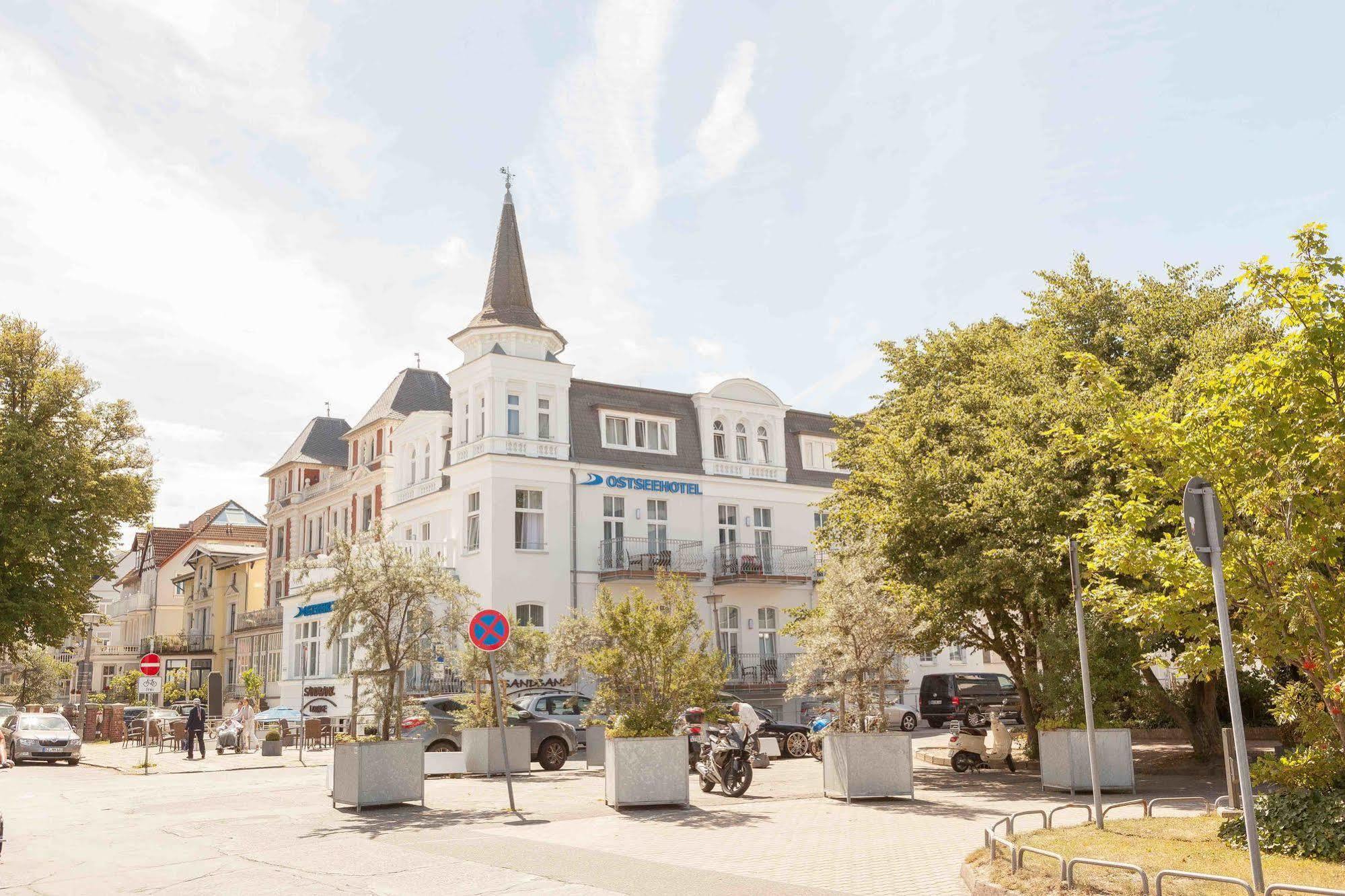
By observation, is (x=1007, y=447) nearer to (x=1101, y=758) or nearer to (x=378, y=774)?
(x=1101, y=758)

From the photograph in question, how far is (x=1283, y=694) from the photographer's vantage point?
11102mm

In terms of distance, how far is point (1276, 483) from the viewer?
1033cm

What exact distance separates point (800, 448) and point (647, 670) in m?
30.3

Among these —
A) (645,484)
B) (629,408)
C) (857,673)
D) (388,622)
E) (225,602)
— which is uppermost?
(629,408)

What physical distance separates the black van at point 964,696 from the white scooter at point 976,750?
1539cm

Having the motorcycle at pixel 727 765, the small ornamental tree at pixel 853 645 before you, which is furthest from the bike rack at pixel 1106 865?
the motorcycle at pixel 727 765

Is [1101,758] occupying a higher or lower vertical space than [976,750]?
higher

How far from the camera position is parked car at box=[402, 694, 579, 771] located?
24.5m

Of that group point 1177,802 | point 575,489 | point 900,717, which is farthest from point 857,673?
point 575,489

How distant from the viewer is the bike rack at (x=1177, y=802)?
12.7 metres

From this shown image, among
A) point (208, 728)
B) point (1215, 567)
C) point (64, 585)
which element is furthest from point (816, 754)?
point (208, 728)

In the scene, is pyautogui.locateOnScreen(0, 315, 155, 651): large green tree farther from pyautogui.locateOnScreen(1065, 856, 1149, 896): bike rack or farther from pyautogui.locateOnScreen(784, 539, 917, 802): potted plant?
pyautogui.locateOnScreen(1065, 856, 1149, 896): bike rack

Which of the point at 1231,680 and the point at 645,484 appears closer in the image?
the point at 1231,680

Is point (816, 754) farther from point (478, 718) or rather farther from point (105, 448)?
point (105, 448)
